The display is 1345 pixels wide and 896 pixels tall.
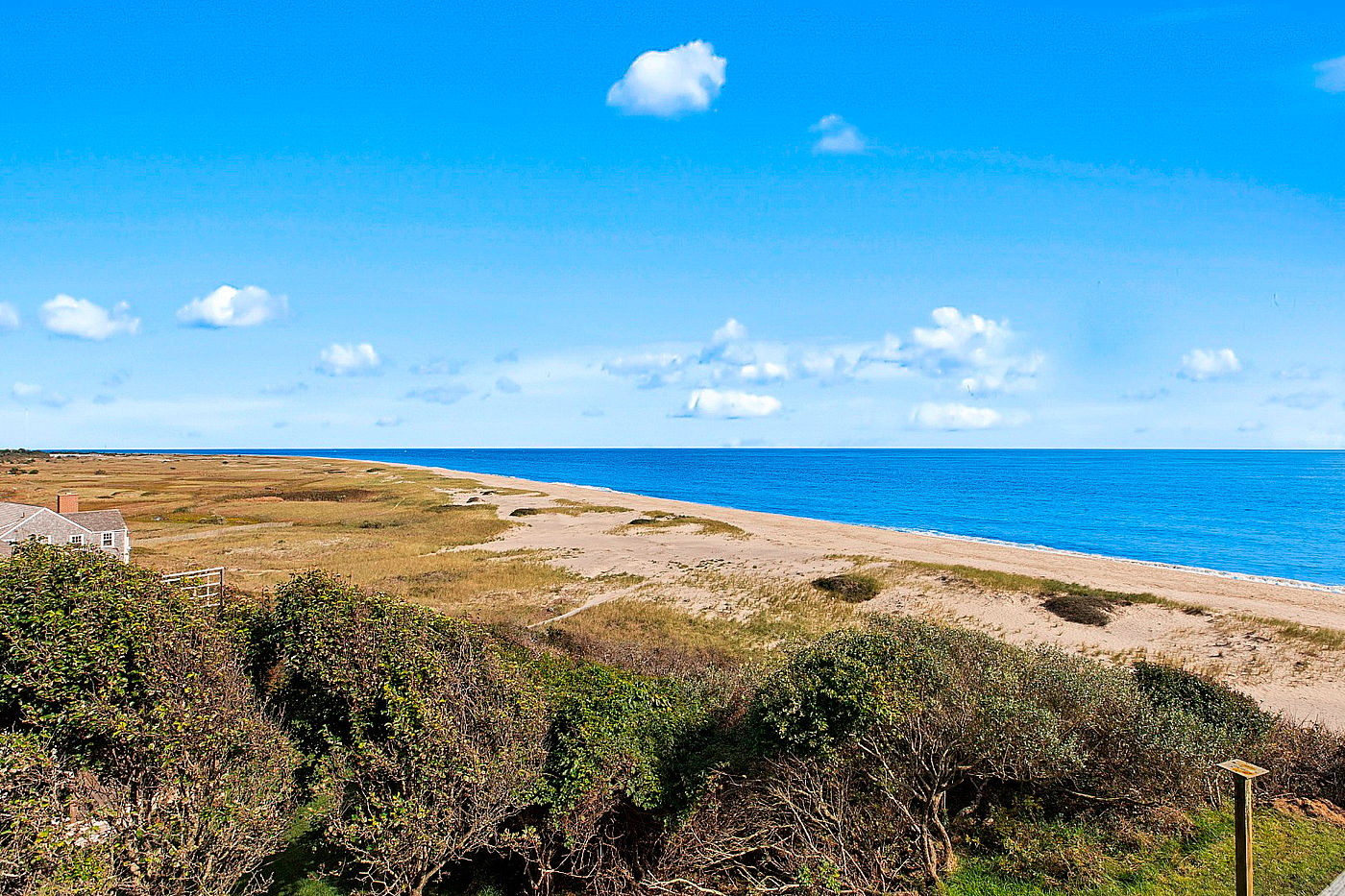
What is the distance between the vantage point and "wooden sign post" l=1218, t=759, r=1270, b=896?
10.4 metres

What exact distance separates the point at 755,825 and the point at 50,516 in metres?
38.9

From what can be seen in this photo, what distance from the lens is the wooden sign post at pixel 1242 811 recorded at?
10359 millimetres

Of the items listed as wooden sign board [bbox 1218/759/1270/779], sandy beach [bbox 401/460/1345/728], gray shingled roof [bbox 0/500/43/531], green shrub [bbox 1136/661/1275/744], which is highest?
gray shingled roof [bbox 0/500/43/531]

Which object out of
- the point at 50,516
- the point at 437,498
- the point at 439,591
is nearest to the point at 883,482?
the point at 437,498

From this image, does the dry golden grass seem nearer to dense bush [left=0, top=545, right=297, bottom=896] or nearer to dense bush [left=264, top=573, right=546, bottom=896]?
dense bush [left=264, top=573, right=546, bottom=896]

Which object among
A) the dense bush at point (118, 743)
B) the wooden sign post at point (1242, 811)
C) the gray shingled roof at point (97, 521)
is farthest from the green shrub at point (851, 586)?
the gray shingled roof at point (97, 521)

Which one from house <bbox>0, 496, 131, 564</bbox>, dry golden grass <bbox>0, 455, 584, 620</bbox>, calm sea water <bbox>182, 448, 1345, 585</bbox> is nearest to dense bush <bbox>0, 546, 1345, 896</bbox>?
dry golden grass <bbox>0, 455, 584, 620</bbox>

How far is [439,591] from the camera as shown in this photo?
41250 millimetres

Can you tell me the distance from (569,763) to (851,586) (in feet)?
105

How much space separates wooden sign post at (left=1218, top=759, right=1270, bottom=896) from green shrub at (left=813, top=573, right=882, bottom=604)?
3013 centimetres

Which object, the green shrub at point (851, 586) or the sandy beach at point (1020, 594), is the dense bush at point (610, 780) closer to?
the sandy beach at point (1020, 594)

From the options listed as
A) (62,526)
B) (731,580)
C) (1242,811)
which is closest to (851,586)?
(731,580)

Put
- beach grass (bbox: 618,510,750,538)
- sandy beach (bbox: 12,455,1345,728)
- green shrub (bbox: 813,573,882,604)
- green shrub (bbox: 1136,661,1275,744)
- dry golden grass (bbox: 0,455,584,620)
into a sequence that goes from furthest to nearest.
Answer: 1. beach grass (bbox: 618,510,750,538)
2. dry golden grass (bbox: 0,455,584,620)
3. green shrub (bbox: 813,573,882,604)
4. sandy beach (bbox: 12,455,1345,728)
5. green shrub (bbox: 1136,661,1275,744)

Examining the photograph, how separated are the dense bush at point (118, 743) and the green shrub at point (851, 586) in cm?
3390
